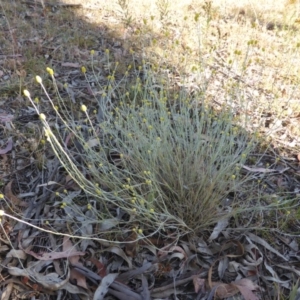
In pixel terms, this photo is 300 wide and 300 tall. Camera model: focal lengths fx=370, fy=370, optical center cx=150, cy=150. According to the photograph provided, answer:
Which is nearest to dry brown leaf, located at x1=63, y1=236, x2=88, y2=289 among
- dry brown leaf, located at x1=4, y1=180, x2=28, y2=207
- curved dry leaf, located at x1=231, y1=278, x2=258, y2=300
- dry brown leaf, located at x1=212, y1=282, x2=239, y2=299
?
dry brown leaf, located at x1=4, y1=180, x2=28, y2=207

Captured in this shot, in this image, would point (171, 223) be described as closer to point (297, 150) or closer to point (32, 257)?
point (32, 257)

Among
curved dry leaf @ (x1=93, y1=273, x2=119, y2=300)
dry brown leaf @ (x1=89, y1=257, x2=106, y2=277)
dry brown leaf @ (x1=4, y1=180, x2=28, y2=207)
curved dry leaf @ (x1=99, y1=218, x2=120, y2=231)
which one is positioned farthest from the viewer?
dry brown leaf @ (x1=4, y1=180, x2=28, y2=207)

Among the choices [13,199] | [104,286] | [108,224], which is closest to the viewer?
[104,286]

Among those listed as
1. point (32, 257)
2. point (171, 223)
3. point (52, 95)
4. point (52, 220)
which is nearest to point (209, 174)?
point (171, 223)

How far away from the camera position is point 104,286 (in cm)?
182

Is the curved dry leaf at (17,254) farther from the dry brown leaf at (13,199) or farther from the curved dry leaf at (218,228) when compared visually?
the curved dry leaf at (218,228)

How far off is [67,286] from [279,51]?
11.2ft

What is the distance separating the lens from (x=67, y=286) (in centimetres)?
184

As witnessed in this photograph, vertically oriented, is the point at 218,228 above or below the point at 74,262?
above

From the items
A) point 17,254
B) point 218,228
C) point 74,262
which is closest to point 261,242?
point 218,228

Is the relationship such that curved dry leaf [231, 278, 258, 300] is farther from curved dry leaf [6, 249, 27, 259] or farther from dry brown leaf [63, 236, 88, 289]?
curved dry leaf [6, 249, 27, 259]

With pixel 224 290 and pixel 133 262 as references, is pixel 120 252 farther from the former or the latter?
pixel 224 290

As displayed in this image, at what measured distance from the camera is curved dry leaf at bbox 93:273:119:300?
1789 mm

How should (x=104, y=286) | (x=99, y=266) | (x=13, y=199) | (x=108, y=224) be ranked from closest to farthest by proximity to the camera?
(x=104, y=286) → (x=99, y=266) → (x=108, y=224) → (x=13, y=199)
